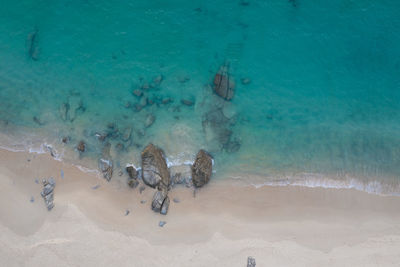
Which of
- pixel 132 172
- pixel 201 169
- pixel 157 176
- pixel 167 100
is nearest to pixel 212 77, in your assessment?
pixel 167 100

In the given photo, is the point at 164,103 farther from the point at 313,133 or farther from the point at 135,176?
the point at 313,133

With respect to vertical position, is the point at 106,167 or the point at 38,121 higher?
the point at 38,121

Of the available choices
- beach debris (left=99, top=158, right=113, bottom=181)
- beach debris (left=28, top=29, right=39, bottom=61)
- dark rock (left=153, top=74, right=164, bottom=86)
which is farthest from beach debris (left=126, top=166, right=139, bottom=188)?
beach debris (left=28, top=29, right=39, bottom=61)

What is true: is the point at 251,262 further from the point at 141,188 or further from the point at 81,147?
the point at 81,147

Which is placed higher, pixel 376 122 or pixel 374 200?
pixel 376 122

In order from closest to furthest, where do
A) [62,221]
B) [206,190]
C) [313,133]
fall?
[62,221] → [206,190] → [313,133]

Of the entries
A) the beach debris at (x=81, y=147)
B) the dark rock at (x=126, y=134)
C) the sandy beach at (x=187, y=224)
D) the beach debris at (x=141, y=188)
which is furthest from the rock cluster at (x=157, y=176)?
the beach debris at (x=81, y=147)

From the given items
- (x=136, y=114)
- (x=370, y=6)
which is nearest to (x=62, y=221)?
(x=136, y=114)
